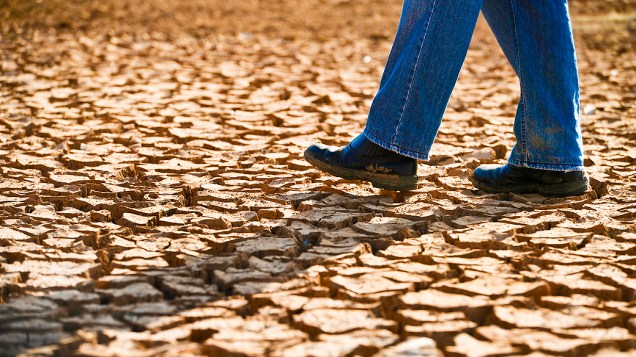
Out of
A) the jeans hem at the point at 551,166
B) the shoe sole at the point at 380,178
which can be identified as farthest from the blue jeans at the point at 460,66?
the shoe sole at the point at 380,178

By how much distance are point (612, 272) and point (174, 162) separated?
146cm

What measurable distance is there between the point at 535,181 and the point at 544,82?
30cm

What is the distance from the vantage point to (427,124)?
224 centimetres

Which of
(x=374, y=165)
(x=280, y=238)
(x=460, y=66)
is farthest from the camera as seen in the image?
(x=374, y=165)

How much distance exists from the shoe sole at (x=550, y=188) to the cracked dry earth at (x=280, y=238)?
0.07 ft

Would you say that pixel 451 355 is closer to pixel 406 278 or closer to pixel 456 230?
pixel 406 278

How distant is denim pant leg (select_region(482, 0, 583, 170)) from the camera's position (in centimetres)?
226

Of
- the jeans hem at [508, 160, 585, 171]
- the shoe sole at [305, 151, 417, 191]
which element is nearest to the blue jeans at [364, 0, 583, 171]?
the jeans hem at [508, 160, 585, 171]

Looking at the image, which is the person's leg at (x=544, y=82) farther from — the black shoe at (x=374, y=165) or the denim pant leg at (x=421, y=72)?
the black shoe at (x=374, y=165)

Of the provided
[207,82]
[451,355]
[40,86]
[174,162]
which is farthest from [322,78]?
[451,355]

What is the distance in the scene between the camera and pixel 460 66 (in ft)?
7.35

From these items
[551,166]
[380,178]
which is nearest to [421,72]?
[380,178]

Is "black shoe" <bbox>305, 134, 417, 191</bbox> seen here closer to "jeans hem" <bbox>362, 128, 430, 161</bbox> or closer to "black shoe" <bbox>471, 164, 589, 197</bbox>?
"jeans hem" <bbox>362, 128, 430, 161</bbox>

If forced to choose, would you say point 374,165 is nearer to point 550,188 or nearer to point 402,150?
point 402,150
